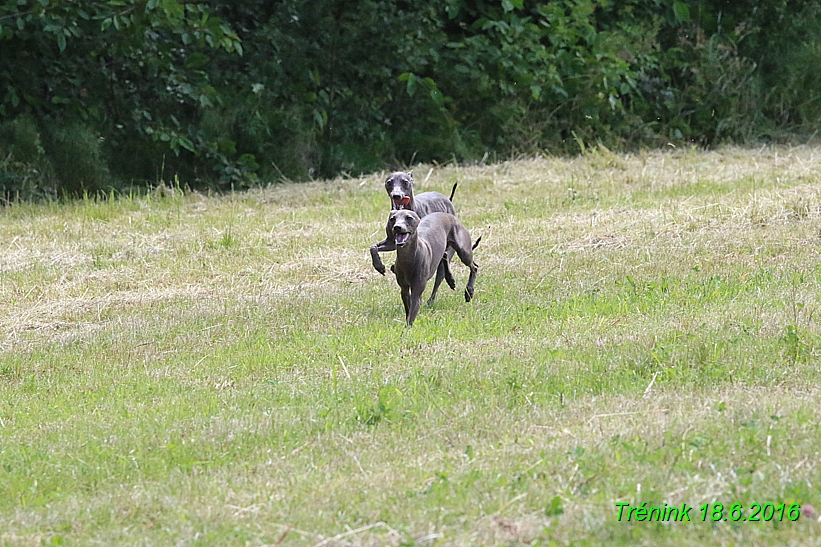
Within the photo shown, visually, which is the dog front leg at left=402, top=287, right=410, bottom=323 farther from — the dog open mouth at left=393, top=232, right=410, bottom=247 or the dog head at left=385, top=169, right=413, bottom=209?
the dog head at left=385, top=169, right=413, bottom=209

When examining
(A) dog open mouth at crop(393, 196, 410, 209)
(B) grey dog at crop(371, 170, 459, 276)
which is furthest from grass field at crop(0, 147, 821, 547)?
(A) dog open mouth at crop(393, 196, 410, 209)

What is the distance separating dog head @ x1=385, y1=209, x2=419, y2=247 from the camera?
8.53 metres

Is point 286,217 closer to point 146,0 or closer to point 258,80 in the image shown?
point 146,0

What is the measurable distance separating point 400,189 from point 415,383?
3.36 m

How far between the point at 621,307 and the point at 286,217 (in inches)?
266

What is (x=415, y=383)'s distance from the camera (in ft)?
23.8

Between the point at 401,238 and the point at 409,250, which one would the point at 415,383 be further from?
the point at 409,250

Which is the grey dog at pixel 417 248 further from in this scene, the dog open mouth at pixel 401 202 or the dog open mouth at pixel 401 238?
the dog open mouth at pixel 401 202

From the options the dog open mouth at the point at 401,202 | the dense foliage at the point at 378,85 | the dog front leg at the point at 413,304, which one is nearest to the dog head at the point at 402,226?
the dog front leg at the point at 413,304

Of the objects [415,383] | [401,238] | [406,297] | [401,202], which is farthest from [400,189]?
[415,383]

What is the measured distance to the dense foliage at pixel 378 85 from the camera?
17.9m

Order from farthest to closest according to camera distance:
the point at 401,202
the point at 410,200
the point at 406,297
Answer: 1. the point at 410,200
2. the point at 401,202
3. the point at 406,297

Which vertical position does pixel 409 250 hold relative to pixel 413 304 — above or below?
above

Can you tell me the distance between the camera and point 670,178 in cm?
1628
